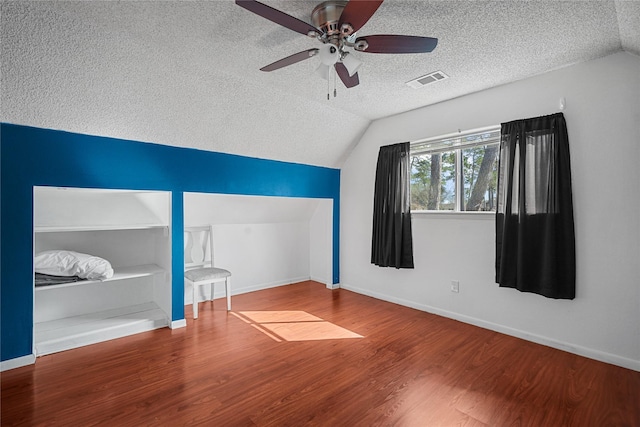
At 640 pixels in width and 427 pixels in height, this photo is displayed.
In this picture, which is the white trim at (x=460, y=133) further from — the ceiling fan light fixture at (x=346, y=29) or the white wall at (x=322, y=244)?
the ceiling fan light fixture at (x=346, y=29)

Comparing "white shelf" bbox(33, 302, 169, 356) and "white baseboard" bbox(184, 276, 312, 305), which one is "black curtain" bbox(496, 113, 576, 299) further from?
"white shelf" bbox(33, 302, 169, 356)

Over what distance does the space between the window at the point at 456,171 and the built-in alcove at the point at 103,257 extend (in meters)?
2.97

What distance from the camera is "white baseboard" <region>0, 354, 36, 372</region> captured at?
2.33 meters

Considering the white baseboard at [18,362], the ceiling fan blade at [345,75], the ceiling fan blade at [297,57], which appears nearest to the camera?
the ceiling fan blade at [297,57]

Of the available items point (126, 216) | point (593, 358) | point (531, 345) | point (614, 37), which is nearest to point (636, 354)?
point (593, 358)

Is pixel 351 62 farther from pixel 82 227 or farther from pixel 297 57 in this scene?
pixel 82 227

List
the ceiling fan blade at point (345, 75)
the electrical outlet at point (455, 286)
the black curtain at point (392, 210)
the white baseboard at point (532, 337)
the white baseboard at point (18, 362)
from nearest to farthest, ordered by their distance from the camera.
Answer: the ceiling fan blade at point (345, 75), the white baseboard at point (18, 362), the white baseboard at point (532, 337), the electrical outlet at point (455, 286), the black curtain at point (392, 210)

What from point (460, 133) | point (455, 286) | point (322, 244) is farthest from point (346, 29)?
point (322, 244)

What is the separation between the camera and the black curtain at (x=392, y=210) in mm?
3797

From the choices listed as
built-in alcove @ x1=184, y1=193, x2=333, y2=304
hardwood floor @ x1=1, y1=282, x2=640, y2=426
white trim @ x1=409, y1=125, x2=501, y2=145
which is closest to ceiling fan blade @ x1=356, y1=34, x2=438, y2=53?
white trim @ x1=409, y1=125, x2=501, y2=145

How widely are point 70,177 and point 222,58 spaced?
1647 mm

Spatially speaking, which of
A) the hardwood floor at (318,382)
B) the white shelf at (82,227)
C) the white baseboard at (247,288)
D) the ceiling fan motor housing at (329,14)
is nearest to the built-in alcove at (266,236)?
the white baseboard at (247,288)

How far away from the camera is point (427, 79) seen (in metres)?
2.91

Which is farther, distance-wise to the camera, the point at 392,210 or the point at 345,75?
the point at 392,210
